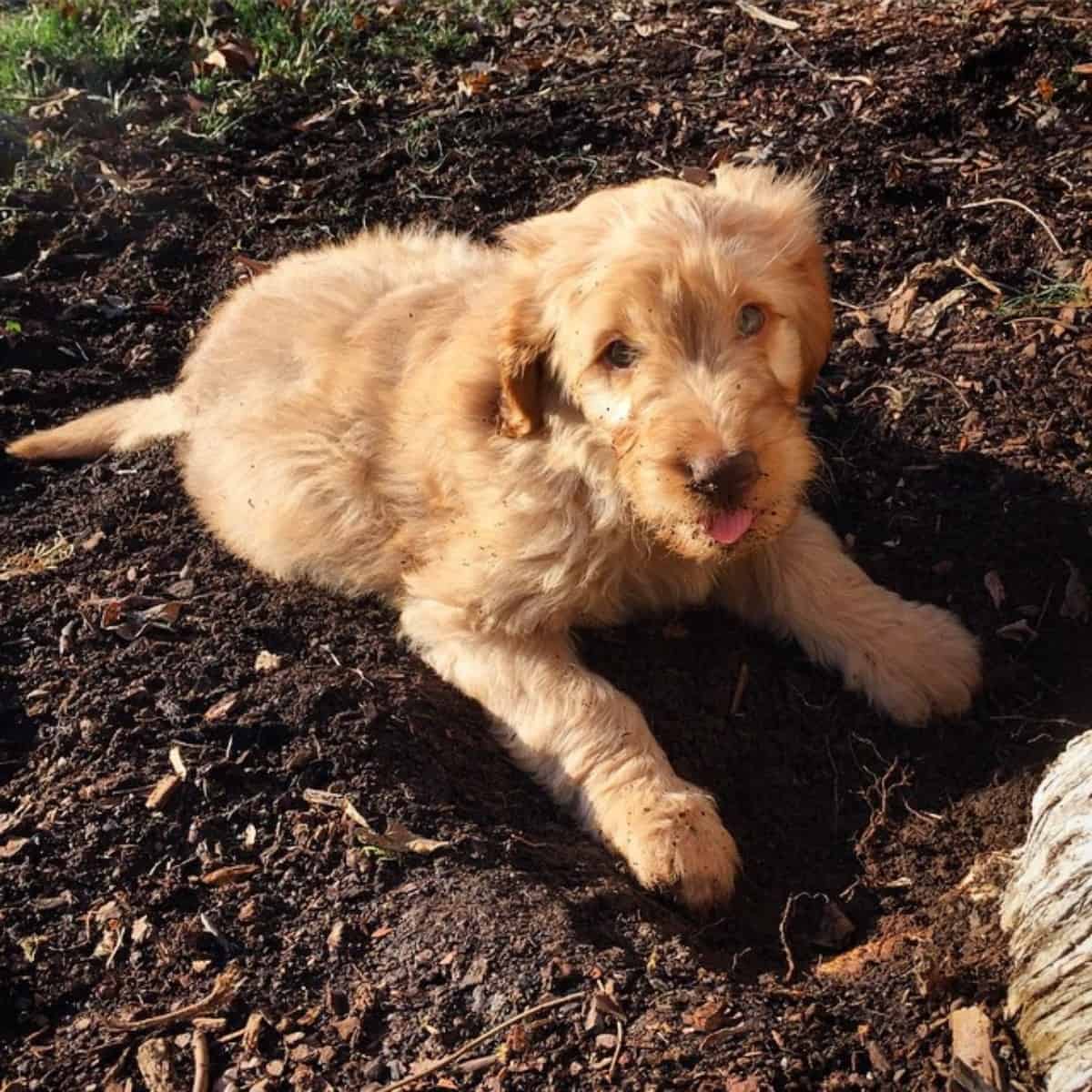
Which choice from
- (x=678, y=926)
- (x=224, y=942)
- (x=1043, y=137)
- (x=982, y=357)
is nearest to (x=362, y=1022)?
(x=224, y=942)

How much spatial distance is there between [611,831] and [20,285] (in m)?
4.15

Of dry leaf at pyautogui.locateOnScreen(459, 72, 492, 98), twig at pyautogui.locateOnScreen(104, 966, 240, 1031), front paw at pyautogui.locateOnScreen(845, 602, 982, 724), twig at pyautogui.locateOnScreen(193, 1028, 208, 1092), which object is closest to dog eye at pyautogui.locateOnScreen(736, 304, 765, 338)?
front paw at pyautogui.locateOnScreen(845, 602, 982, 724)

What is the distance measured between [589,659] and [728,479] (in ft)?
3.79

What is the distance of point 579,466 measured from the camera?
3600 mm

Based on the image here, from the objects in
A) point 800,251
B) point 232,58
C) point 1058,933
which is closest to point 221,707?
point 800,251

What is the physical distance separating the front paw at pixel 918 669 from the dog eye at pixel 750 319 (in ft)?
3.41

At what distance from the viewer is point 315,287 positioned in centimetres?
471

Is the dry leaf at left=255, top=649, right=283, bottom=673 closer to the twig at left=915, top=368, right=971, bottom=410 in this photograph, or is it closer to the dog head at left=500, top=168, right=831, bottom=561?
the dog head at left=500, top=168, right=831, bottom=561

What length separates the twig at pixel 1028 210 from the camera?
192 inches

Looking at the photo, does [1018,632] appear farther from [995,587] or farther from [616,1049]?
[616,1049]

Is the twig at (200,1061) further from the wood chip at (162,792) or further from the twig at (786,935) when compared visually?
the twig at (786,935)

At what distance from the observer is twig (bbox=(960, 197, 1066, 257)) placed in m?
4.89

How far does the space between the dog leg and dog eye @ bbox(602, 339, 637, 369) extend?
0.92 m

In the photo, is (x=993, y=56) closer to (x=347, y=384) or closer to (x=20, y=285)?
(x=347, y=384)
